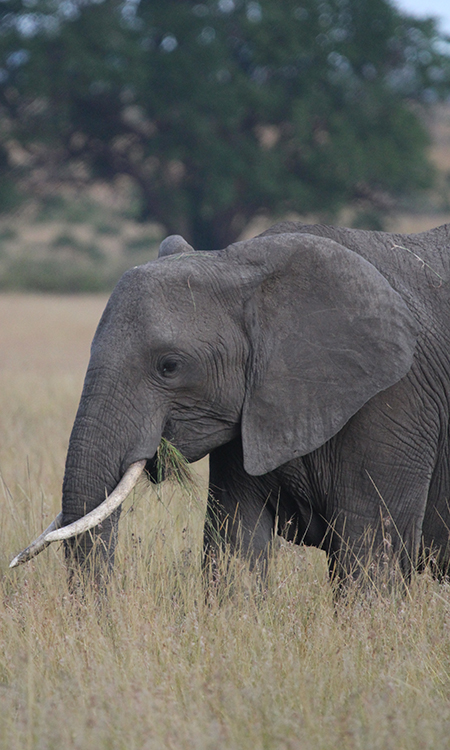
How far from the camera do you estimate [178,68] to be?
1095 inches

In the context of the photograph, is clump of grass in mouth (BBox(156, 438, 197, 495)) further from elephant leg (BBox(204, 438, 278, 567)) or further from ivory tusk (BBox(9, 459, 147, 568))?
elephant leg (BBox(204, 438, 278, 567))

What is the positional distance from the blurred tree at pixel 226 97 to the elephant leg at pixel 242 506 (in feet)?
79.9

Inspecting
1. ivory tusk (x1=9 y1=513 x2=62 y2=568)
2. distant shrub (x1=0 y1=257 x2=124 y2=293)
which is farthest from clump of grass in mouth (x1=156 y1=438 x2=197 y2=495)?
distant shrub (x1=0 y1=257 x2=124 y2=293)

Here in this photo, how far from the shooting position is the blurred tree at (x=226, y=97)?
90.8 feet

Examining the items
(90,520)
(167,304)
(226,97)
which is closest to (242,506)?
(90,520)

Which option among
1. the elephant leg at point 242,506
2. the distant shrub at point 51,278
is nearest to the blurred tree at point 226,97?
the distant shrub at point 51,278

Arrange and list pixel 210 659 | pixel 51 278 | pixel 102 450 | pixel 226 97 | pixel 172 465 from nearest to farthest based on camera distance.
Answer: pixel 210 659 → pixel 102 450 → pixel 172 465 → pixel 226 97 → pixel 51 278

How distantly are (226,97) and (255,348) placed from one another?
25.0m

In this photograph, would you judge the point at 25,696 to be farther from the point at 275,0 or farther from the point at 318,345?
the point at 275,0

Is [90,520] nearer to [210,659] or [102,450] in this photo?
[102,450]

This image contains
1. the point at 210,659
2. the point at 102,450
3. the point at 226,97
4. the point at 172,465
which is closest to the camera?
the point at 210,659

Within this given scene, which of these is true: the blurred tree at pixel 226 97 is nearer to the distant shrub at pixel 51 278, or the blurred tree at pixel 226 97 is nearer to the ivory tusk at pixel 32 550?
the distant shrub at pixel 51 278

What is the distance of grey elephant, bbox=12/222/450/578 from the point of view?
3660mm

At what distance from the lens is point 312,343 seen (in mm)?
3803
